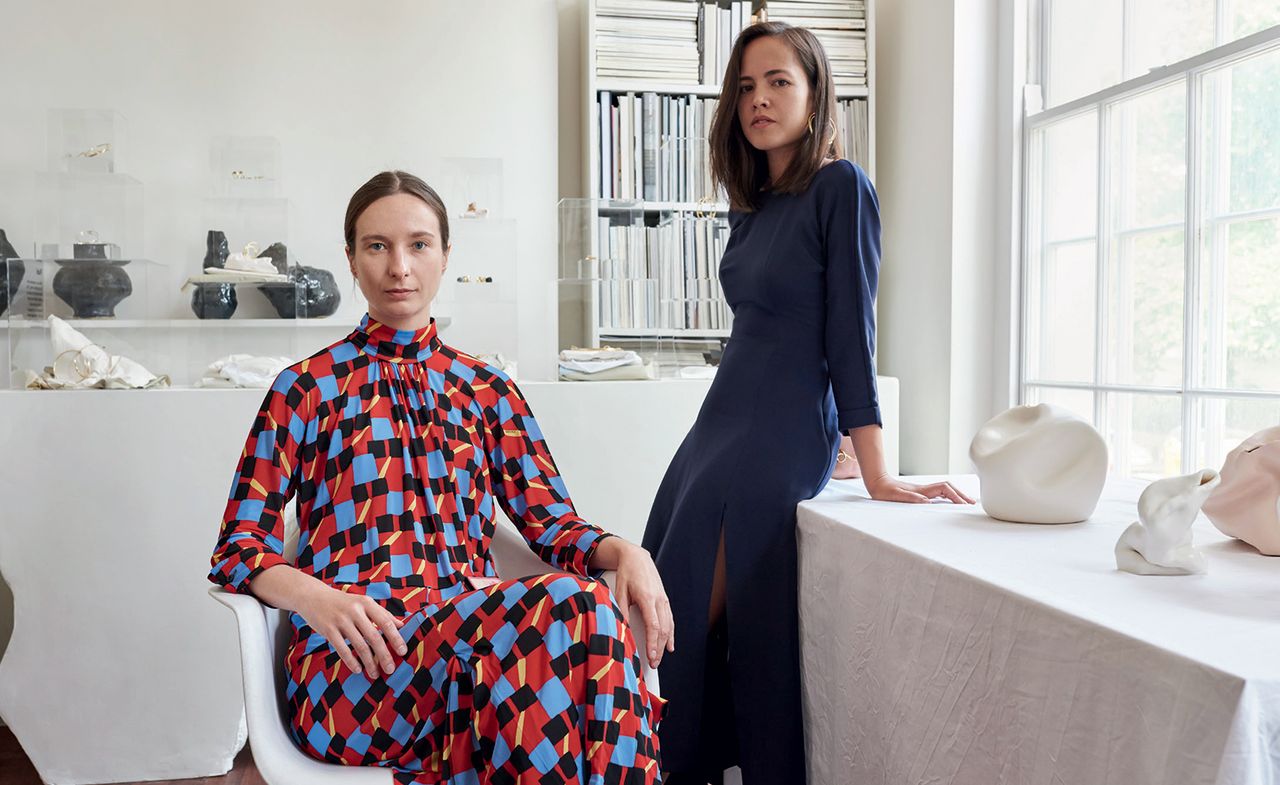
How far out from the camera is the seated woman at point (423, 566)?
3.95 ft

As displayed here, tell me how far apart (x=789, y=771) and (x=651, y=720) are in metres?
0.48

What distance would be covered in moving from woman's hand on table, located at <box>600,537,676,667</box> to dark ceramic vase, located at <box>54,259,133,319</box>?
6.77 ft

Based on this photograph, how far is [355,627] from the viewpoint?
1246 mm

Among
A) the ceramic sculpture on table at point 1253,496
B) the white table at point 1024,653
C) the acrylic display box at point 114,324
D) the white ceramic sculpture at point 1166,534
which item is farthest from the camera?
the acrylic display box at point 114,324

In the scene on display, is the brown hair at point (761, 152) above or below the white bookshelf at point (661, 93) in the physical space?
below

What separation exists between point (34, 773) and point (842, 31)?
10.2ft

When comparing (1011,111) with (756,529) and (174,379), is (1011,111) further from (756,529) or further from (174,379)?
(174,379)

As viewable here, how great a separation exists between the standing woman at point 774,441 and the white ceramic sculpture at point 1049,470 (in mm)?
222

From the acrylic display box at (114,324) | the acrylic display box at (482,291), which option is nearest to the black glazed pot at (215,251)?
the acrylic display box at (114,324)

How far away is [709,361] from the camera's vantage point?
10.1 feet

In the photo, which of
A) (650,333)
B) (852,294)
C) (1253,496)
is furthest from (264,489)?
(650,333)

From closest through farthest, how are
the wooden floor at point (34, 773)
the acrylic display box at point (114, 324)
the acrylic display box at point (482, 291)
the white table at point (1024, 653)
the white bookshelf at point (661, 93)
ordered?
the white table at point (1024, 653)
the wooden floor at point (34, 773)
the acrylic display box at point (114, 324)
the acrylic display box at point (482, 291)
the white bookshelf at point (661, 93)

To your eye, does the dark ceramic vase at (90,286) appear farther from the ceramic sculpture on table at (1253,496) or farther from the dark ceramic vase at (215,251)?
the ceramic sculpture on table at (1253,496)

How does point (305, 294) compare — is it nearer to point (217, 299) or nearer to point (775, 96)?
point (217, 299)
